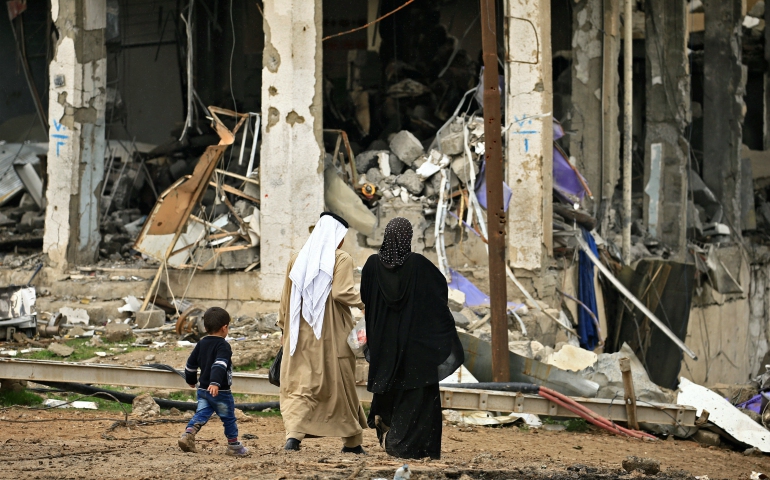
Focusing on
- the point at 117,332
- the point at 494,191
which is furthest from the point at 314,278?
the point at 117,332

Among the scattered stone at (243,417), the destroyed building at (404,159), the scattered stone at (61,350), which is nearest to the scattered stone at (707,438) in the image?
the destroyed building at (404,159)

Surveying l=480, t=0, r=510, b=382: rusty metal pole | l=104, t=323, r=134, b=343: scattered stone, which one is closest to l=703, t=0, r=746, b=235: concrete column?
l=480, t=0, r=510, b=382: rusty metal pole

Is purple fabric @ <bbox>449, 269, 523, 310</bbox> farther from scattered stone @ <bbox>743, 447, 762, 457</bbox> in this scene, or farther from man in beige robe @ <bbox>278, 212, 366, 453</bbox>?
man in beige robe @ <bbox>278, 212, 366, 453</bbox>

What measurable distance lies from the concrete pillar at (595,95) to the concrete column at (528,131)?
238 centimetres

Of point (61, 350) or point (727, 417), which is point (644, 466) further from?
point (61, 350)

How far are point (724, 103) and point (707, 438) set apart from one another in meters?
10.4

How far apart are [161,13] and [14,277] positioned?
18.0 ft

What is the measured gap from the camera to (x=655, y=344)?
12695 millimetres

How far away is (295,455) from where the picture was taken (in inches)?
208

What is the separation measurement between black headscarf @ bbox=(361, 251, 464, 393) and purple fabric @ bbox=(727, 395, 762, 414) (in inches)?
221

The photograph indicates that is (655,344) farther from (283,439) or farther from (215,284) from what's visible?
(283,439)

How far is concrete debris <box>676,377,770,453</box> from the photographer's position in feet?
25.7

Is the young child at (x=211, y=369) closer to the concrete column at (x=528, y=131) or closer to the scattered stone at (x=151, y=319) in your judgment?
the scattered stone at (x=151, y=319)

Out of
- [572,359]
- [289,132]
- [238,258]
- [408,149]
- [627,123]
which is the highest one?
[627,123]
